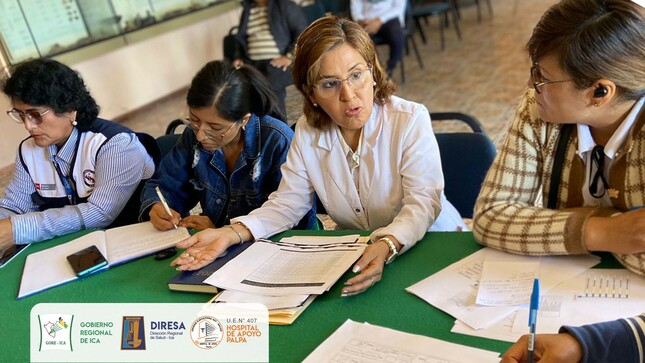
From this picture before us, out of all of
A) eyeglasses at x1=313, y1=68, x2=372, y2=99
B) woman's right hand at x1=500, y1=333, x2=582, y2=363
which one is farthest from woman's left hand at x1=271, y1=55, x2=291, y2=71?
woman's right hand at x1=500, y1=333, x2=582, y2=363

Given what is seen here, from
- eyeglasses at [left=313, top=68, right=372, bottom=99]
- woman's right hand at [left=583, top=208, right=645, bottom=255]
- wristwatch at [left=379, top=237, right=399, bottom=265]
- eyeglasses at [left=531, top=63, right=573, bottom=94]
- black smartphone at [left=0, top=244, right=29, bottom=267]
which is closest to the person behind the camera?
woman's right hand at [left=583, top=208, right=645, bottom=255]

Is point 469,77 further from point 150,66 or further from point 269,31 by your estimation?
point 150,66

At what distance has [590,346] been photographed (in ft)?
2.98

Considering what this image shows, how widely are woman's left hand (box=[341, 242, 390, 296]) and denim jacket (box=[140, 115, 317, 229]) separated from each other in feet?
1.92

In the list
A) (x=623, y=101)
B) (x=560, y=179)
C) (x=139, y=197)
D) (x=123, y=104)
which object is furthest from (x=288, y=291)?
(x=123, y=104)

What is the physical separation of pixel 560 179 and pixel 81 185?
5.16 feet

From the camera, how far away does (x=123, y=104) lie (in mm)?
5539

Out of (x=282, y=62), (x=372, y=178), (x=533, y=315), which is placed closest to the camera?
(x=533, y=315)

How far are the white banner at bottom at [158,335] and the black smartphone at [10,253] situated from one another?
760mm

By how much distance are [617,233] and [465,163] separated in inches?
31.2

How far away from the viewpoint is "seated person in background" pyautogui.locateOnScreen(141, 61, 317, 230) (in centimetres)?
182

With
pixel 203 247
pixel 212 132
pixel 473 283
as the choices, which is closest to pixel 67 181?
pixel 212 132

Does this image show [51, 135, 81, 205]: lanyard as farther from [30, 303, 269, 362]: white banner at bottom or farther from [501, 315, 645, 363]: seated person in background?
[501, 315, 645, 363]: seated person in background

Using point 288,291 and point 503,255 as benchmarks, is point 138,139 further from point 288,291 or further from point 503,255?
point 503,255
